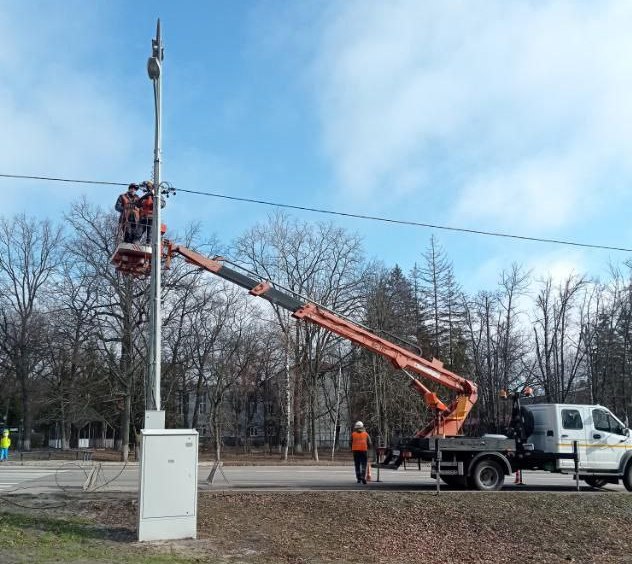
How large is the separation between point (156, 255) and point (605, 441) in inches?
541

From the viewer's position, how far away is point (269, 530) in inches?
425

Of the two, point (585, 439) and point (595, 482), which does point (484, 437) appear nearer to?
point (585, 439)

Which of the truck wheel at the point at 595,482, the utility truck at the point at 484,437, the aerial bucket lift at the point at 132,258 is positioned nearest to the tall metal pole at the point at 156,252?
the aerial bucket lift at the point at 132,258

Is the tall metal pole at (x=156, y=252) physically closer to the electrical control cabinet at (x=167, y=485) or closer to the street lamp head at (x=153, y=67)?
the street lamp head at (x=153, y=67)

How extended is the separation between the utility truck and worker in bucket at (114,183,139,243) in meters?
2.94

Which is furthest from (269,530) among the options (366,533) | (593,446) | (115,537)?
(593,446)

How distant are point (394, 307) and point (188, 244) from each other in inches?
659

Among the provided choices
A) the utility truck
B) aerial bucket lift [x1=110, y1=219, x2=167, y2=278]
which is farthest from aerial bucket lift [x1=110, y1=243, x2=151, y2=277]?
the utility truck

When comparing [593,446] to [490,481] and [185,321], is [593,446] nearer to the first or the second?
[490,481]

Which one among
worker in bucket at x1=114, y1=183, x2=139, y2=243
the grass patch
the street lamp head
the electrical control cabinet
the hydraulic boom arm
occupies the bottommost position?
the grass patch

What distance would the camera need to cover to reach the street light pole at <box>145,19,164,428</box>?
11039mm

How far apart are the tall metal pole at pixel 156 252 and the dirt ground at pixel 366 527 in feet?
7.79

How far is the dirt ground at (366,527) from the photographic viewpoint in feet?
30.1

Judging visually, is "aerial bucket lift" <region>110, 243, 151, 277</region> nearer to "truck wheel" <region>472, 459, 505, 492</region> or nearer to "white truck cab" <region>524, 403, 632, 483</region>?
"truck wheel" <region>472, 459, 505, 492</region>
